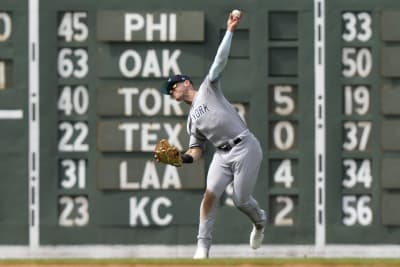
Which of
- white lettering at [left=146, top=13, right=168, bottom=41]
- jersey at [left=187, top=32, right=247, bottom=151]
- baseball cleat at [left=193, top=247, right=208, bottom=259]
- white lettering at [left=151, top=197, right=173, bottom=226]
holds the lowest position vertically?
baseball cleat at [left=193, top=247, right=208, bottom=259]

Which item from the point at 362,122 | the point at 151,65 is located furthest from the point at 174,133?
the point at 362,122

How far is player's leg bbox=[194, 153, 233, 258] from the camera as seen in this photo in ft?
36.0

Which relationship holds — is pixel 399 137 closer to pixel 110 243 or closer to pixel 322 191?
pixel 322 191

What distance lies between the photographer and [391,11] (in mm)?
12766

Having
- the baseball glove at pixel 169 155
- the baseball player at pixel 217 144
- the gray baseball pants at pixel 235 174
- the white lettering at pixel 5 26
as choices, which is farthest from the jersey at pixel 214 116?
the white lettering at pixel 5 26

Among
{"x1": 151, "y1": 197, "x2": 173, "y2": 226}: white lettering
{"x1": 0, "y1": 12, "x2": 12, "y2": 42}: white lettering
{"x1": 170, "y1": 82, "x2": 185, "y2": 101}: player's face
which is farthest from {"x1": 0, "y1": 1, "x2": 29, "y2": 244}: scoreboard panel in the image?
{"x1": 170, "y1": 82, "x2": 185, "y2": 101}: player's face

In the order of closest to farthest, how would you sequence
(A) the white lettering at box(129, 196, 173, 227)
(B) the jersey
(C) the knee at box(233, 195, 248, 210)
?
1. (B) the jersey
2. (C) the knee at box(233, 195, 248, 210)
3. (A) the white lettering at box(129, 196, 173, 227)

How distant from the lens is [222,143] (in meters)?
11.0

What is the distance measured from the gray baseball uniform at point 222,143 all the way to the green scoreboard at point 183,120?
1.74 m

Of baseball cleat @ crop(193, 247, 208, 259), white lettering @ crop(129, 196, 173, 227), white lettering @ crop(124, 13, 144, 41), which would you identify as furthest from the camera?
white lettering @ crop(129, 196, 173, 227)

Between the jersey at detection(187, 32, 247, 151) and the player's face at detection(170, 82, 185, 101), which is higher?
the player's face at detection(170, 82, 185, 101)

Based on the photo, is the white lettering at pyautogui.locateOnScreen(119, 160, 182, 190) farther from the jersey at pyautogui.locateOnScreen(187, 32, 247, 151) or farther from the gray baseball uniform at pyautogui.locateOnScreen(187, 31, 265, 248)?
the jersey at pyautogui.locateOnScreen(187, 32, 247, 151)

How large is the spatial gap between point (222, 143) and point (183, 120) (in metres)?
1.85

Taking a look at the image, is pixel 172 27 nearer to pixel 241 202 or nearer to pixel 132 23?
pixel 132 23
